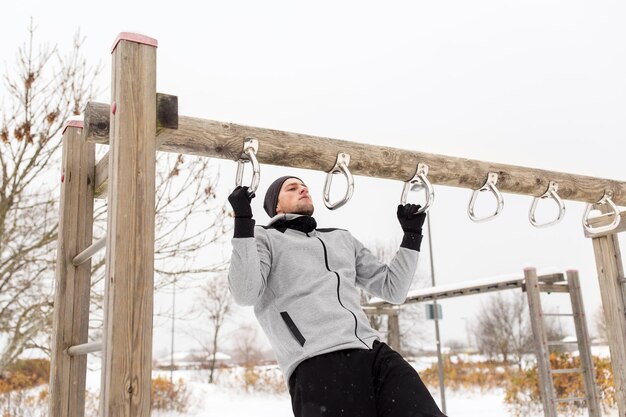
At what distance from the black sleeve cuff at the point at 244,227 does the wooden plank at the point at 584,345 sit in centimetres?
636

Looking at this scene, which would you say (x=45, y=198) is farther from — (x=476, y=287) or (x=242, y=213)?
(x=476, y=287)

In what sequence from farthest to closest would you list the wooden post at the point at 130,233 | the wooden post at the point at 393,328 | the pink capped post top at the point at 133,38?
the wooden post at the point at 393,328 → the pink capped post top at the point at 133,38 → the wooden post at the point at 130,233

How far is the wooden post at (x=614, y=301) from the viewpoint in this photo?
3.33 metres

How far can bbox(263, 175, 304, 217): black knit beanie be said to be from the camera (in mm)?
2513

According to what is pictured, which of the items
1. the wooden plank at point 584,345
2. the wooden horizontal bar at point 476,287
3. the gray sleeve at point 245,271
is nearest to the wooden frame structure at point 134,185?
the gray sleeve at point 245,271

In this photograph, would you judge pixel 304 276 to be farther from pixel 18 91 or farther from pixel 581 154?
pixel 581 154

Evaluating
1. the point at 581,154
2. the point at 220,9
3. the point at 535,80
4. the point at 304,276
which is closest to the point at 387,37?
the point at 535,80

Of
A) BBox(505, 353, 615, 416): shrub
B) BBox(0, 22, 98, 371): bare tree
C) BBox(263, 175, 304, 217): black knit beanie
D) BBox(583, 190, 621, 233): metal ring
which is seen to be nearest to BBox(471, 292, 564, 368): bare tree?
BBox(505, 353, 615, 416): shrub

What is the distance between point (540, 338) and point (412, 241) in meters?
5.13

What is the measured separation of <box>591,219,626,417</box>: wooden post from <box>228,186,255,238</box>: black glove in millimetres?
2442

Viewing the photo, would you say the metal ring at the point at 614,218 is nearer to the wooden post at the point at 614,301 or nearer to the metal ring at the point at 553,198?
the wooden post at the point at 614,301

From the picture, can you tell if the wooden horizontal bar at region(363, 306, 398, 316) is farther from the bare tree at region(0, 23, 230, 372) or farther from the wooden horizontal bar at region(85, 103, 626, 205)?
the wooden horizontal bar at region(85, 103, 626, 205)

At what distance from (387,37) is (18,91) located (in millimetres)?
18074

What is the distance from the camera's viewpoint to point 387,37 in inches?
856
